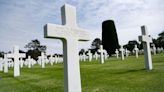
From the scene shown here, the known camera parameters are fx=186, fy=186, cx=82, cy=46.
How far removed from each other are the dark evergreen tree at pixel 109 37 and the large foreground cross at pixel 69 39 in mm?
40020

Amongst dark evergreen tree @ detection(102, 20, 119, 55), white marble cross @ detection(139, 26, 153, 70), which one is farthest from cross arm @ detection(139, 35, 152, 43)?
dark evergreen tree @ detection(102, 20, 119, 55)

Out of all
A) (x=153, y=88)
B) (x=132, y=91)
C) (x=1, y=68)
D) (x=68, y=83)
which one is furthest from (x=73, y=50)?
(x=1, y=68)

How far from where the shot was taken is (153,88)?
5.27 meters

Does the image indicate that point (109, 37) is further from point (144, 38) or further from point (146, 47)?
point (144, 38)

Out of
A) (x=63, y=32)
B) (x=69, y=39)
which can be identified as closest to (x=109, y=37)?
(x=69, y=39)

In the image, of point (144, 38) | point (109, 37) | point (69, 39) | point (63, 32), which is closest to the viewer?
point (63, 32)

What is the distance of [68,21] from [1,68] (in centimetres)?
1953

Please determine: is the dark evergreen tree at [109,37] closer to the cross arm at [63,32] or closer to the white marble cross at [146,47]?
the white marble cross at [146,47]

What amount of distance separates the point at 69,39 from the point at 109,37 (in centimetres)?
4140

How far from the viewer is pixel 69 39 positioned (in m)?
4.72

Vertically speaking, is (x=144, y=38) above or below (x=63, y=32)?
above

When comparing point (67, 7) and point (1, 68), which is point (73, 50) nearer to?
point (67, 7)

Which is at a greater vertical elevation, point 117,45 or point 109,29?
point 109,29

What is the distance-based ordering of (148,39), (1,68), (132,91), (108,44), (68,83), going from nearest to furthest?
1. (68,83)
2. (132,91)
3. (148,39)
4. (1,68)
5. (108,44)
